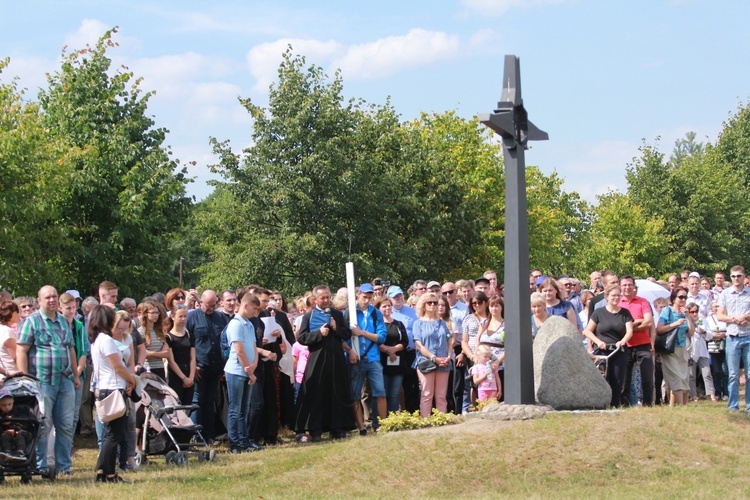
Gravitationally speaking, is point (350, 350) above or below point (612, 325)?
below

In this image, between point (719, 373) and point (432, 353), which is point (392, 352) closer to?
point (432, 353)

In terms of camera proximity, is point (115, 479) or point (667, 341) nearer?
point (115, 479)

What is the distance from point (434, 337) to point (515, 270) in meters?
2.79

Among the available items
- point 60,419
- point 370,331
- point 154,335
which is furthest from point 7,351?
point 370,331

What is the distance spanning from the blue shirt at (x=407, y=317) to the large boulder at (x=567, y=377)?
3.52m

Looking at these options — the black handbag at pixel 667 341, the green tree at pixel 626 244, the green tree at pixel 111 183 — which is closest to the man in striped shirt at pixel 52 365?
the black handbag at pixel 667 341

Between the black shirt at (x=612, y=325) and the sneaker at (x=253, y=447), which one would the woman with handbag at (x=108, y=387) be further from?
the black shirt at (x=612, y=325)

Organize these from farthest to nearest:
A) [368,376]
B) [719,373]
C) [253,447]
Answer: [719,373], [368,376], [253,447]

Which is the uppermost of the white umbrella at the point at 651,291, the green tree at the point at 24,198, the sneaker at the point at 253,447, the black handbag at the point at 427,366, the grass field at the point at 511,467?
the green tree at the point at 24,198

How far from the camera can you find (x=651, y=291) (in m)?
19.5

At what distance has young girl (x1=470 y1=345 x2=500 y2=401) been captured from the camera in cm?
1308

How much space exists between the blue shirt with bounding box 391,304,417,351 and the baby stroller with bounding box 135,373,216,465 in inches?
156

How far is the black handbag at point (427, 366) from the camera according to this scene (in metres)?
13.7

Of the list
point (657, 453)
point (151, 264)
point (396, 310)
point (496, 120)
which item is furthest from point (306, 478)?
point (151, 264)
